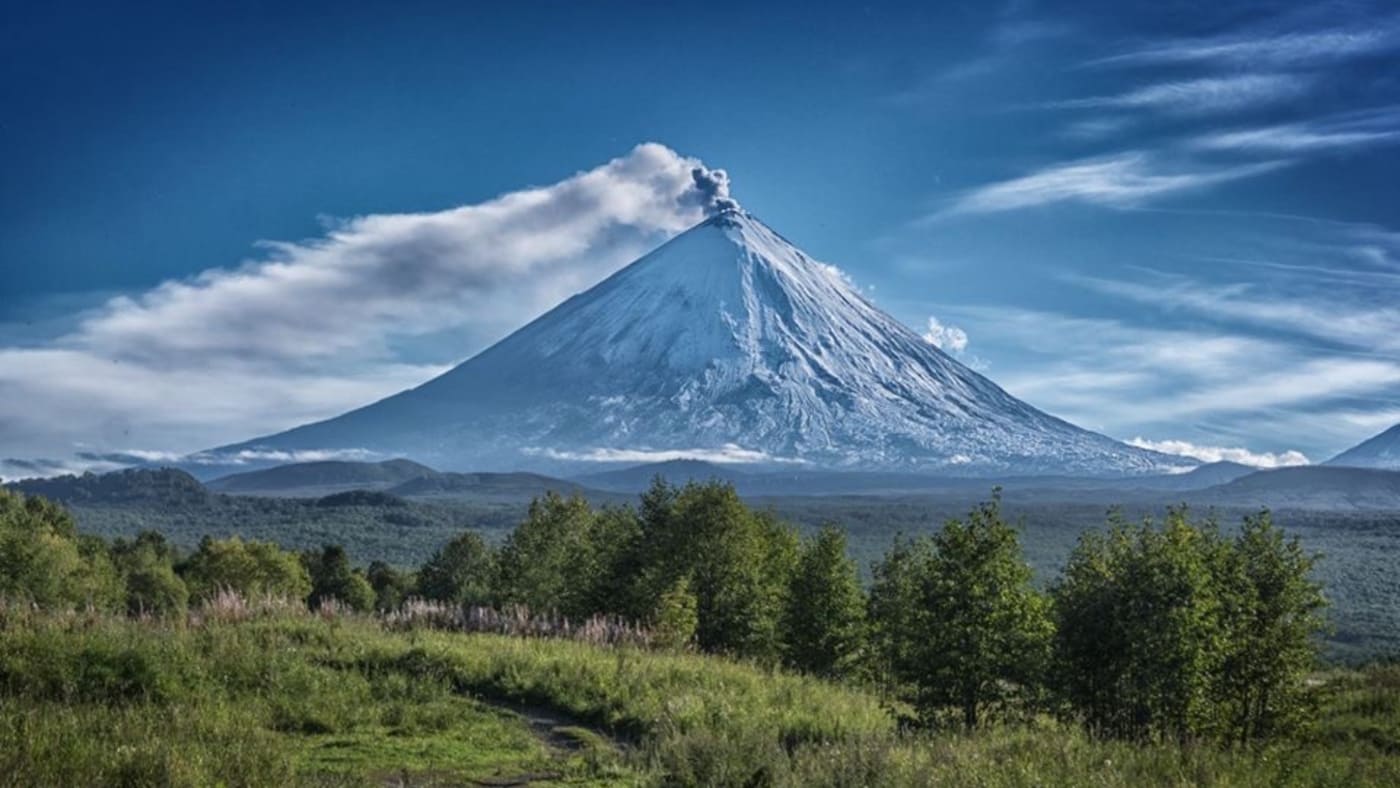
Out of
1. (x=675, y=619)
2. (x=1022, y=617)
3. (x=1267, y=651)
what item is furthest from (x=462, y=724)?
(x=1267, y=651)

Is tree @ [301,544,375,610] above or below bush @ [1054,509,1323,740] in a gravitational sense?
below

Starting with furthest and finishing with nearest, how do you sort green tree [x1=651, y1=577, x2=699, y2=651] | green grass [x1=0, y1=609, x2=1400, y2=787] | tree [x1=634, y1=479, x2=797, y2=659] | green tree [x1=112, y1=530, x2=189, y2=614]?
green tree [x1=112, y1=530, x2=189, y2=614], tree [x1=634, y1=479, x2=797, y2=659], green tree [x1=651, y1=577, x2=699, y2=651], green grass [x1=0, y1=609, x2=1400, y2=787]

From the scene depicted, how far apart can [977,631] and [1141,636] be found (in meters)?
2.48

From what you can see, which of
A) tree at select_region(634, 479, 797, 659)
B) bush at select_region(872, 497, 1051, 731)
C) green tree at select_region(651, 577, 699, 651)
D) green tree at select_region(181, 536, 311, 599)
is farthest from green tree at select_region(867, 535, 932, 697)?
green tree at select_region(181, 536, 311, 599)

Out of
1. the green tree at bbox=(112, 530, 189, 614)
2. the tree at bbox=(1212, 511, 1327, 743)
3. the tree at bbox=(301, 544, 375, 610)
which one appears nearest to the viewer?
the tree at bbox=(1212, 511, 1327, 743)

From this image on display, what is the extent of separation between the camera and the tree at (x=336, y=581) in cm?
7281

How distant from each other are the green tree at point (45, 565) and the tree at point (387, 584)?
1796 cm

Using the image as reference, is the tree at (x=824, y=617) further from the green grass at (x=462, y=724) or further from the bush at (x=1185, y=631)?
the bush at (x=1185, y=631)

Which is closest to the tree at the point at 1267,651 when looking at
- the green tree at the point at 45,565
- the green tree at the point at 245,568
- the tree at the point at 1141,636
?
the tree at the point at 1141,636

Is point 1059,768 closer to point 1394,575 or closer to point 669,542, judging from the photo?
point 669,542

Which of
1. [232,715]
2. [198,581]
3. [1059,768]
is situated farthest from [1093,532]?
[198,581]

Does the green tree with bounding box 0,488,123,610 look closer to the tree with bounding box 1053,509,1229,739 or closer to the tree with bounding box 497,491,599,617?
the tree with bounding box 497,491,599,617

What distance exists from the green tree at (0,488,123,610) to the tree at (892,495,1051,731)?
34354 mm

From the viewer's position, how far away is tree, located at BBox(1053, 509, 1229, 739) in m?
16.4
